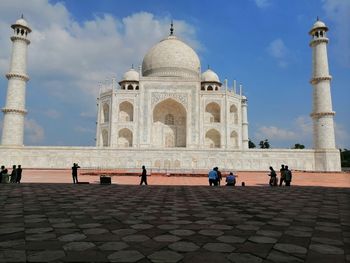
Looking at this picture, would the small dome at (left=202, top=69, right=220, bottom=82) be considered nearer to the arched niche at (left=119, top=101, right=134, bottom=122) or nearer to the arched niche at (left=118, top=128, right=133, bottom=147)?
the arched niche at (left=119, top=101, right=134, bottom=122)

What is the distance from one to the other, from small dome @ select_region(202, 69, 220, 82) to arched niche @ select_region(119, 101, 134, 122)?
28.0 feet

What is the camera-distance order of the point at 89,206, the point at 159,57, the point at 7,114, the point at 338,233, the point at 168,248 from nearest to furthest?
the point at 168,248
the point at 338,233
the point at 89,206
the point at 7,114
the point at 159,57

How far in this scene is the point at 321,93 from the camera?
23.2m

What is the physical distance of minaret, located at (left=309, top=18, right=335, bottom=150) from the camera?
895 inches

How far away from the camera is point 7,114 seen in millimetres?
22516

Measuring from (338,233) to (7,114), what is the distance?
2402cm

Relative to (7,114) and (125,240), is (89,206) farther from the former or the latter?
(7,114)

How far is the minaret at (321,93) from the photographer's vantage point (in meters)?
22.7

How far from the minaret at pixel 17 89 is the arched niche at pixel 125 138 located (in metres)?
8.18

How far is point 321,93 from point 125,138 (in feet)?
55.9

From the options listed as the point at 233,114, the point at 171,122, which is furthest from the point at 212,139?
the point at 171,122

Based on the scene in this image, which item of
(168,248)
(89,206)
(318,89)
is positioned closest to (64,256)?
(168,248)

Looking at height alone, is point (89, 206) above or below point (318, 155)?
below

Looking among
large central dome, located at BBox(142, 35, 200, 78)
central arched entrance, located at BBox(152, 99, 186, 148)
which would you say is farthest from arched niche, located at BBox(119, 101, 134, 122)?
large central dome, located at BBox(142, 35, 200, 78)
